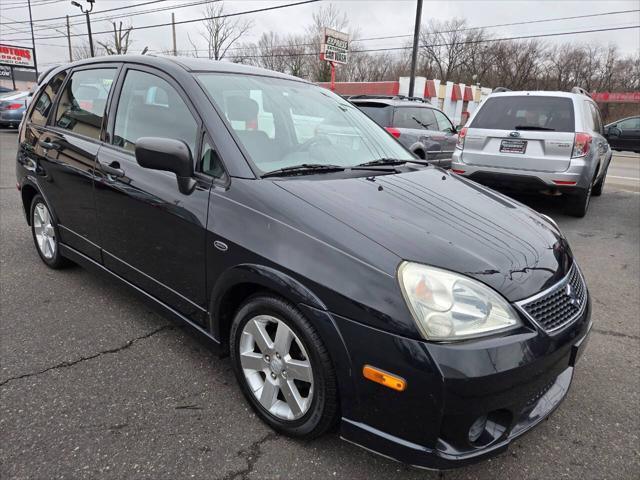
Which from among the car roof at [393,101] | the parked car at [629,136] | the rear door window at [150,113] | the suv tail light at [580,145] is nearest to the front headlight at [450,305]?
the rear door window at [150,113]

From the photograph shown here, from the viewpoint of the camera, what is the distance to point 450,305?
1.71m

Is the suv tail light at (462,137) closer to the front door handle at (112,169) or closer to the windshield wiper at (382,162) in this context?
the windshield wiper at (382,162)

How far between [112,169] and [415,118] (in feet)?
21.9

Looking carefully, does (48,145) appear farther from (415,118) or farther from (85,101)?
(415,118)

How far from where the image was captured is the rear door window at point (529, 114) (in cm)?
615

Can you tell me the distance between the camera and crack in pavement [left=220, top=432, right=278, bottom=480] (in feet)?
6.40

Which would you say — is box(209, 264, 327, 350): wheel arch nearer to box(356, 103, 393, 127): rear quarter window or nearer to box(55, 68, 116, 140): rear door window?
box(55, 68, 116, 140): rear door window

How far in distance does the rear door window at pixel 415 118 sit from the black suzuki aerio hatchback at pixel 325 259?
516cm

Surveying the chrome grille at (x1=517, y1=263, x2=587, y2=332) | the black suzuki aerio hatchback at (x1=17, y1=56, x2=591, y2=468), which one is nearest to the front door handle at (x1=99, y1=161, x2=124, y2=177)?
the black suzuki aerio hatchback at (x1=17, y1=56, x2=591, y2=468)

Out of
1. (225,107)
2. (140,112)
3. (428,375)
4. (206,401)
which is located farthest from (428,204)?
(140,112)

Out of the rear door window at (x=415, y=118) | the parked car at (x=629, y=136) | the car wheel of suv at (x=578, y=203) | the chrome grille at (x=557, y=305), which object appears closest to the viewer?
the chrome grille at (x=557, y=305)

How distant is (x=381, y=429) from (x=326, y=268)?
25.7 inches

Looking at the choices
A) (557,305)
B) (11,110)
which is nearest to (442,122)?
(557,305)

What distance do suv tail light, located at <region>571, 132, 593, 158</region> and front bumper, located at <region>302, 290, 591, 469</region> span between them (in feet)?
15.8
